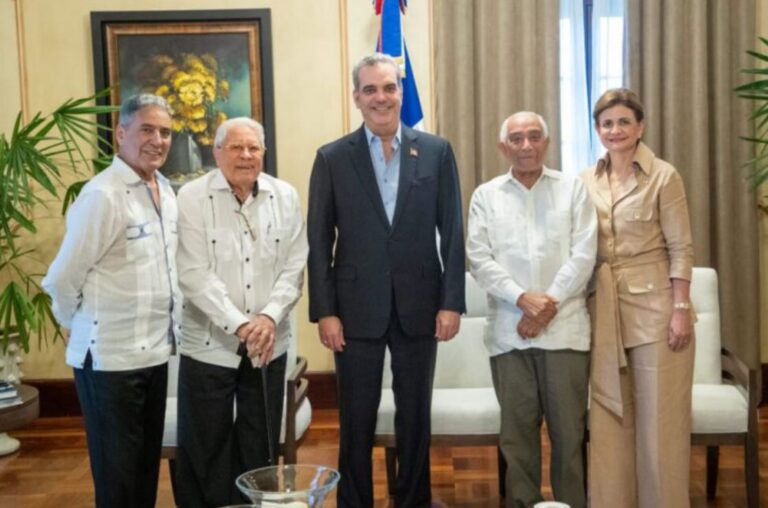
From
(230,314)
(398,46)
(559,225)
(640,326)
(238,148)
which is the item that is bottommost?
(640,326)

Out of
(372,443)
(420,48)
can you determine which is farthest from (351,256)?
(420,48)

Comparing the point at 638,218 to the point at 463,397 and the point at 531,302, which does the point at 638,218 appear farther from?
the point at 463,397

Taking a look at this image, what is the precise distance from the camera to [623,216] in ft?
10.4

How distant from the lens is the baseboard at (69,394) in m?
5.30

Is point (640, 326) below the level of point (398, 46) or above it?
below

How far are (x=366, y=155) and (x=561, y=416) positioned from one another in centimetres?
113

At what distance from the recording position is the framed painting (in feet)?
16.9

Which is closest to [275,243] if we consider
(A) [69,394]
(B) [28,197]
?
(B) [28,197]

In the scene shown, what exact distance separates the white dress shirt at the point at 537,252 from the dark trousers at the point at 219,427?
802 millimetres

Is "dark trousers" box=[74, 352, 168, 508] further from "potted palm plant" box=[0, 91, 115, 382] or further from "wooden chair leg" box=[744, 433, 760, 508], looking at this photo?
"wooden chair leg" box=[744, 433, 760, 508]

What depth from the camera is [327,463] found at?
171 inches

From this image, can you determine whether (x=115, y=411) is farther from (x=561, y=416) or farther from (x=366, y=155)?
(x=561, y=416)

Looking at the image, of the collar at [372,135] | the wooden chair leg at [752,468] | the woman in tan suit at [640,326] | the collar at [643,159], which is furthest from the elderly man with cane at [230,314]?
the wooden chair leg at [752,468]

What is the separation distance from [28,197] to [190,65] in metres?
1.28
